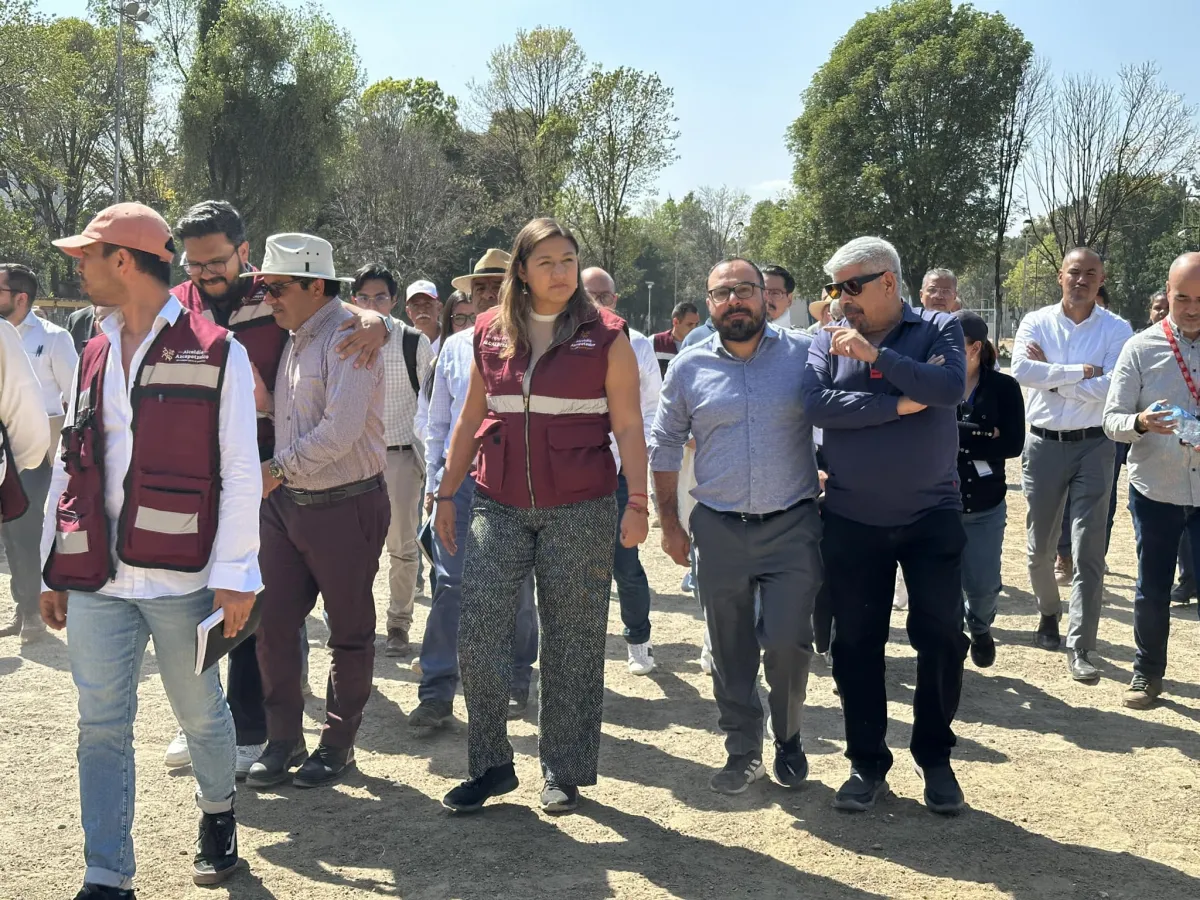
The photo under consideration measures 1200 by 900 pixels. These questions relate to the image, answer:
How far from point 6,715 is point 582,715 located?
3304mm

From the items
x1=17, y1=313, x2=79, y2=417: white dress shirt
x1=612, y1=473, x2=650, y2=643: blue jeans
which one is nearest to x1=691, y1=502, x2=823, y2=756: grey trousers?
x1=612, y1=473, x2=650, y2=643: blue jeans

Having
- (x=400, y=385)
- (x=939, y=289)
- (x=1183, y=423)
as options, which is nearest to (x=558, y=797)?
(x=400, y=385)

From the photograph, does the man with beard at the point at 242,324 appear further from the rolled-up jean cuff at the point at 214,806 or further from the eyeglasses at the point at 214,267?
the rolled-up jean cuff at the point at 214,806

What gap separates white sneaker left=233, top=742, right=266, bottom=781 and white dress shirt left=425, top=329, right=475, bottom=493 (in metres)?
1.52

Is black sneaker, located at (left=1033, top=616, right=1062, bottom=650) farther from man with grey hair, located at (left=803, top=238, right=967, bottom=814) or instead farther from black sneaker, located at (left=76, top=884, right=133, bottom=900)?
black sneaker, located at (left=76, top=884, right=133, bottom=900)

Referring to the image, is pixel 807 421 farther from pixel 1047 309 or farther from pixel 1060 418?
pixel 1047 309

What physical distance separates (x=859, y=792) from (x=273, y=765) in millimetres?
2493

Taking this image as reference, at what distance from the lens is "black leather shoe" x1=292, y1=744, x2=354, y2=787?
4.94 meters

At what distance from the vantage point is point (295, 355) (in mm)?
4891

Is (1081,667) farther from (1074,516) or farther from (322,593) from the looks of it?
(322,593)

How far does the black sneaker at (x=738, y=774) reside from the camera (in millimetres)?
4828

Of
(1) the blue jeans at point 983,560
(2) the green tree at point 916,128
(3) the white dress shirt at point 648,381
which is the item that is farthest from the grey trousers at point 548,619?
(2) the green tree at point 916,128

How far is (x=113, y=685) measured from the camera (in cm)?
356

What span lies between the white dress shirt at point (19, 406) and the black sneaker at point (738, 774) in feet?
9.66
